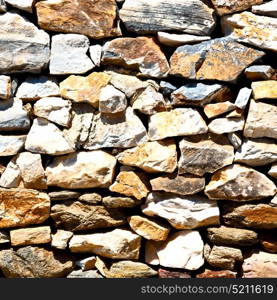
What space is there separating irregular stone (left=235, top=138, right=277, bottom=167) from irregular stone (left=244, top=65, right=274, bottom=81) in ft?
0.99

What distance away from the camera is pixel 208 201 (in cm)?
264

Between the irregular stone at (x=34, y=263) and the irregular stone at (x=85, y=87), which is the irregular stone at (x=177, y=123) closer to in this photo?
the irregular stone at (x=85, y=87)

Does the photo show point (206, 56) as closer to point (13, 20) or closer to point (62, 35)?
point (62, 35)

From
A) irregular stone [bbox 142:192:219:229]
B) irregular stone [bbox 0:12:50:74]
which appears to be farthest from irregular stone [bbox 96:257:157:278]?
irregular stone [bbox 0:12:50:74]

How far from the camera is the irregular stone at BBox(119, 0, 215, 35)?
101 inches

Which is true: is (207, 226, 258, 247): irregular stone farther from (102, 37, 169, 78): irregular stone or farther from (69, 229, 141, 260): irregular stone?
(102, 37, 169, 78): irregular stone

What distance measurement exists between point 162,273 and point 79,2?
142 centimetres

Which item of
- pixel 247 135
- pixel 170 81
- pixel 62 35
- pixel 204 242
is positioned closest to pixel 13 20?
pixel 62 35

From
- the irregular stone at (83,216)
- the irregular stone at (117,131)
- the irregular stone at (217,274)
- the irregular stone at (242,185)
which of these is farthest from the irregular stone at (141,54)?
the irregular stone at (217,274)

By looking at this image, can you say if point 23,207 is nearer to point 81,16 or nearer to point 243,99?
point 81,16

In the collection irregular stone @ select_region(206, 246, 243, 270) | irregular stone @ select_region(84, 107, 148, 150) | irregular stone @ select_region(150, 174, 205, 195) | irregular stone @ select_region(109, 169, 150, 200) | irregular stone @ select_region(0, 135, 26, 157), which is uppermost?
irregular stone @ select_region(84, 107, 148, 150)

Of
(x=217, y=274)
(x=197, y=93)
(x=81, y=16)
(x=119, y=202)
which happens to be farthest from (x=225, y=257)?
(x=81, y=16)

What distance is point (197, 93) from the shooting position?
254 centimetres

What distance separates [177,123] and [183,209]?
1.41 feet
